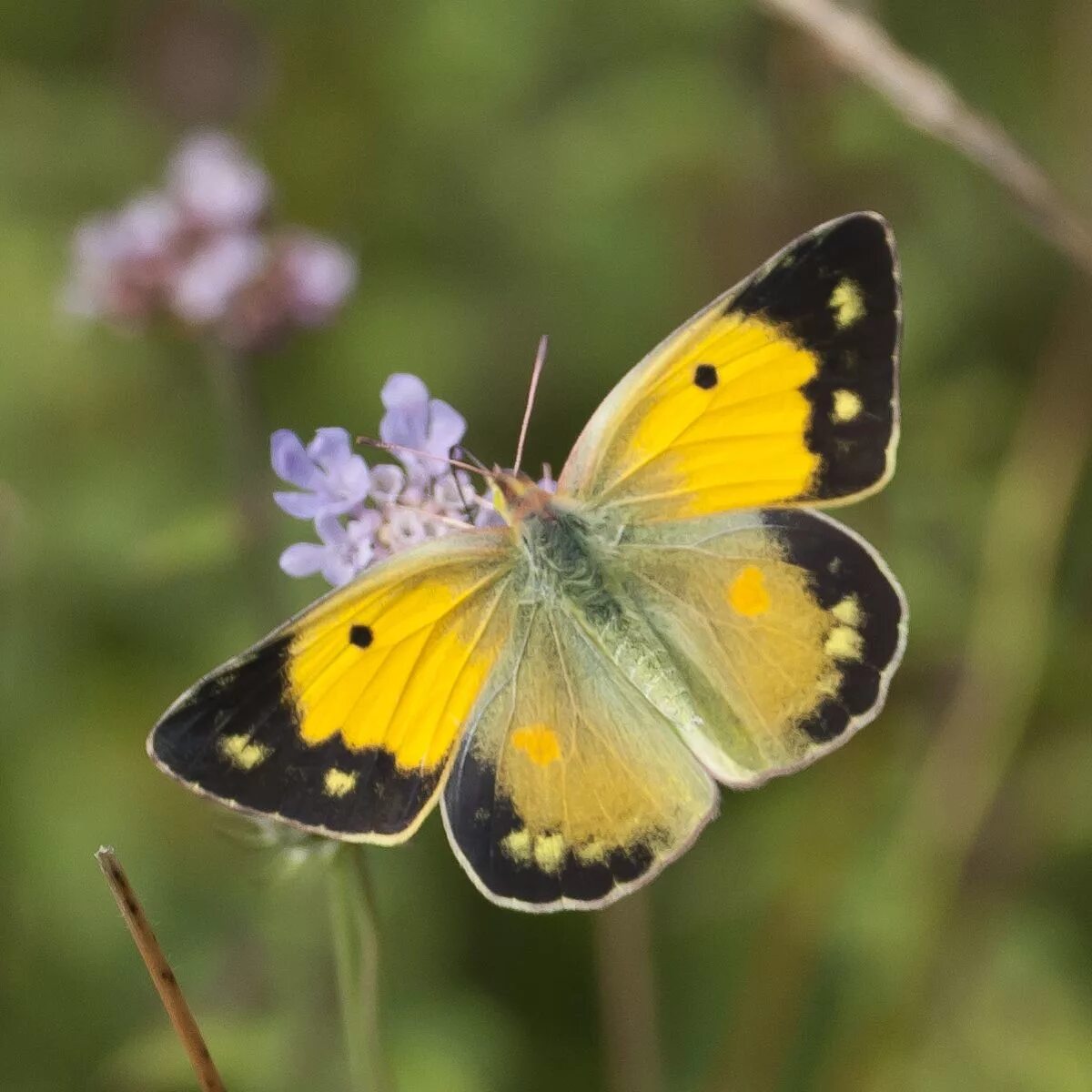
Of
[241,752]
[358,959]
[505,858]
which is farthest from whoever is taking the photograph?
[358,959]

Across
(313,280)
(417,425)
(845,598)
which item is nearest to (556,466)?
(313,280)

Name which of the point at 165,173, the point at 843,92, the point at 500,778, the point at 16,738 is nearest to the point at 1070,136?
the point at 843,92

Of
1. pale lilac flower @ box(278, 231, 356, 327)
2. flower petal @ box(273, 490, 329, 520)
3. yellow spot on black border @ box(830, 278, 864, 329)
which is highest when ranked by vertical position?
pale lilac flower @ box(278, 231, 356, 327)

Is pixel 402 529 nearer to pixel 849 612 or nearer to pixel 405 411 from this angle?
pixel 405 411

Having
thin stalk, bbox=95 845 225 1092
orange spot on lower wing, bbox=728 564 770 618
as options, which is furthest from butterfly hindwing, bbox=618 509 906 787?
thin stalk, bbox=95 845 225 1092

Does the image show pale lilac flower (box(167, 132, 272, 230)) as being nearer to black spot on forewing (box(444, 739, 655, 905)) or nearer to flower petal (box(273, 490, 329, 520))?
flower petal (box(273, 490, 329, 520))

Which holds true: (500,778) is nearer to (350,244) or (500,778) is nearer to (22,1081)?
(22,1081)

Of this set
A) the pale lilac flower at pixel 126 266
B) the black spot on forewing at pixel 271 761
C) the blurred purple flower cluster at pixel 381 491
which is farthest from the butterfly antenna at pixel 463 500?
the pale lilac flower at pixel 126 266
